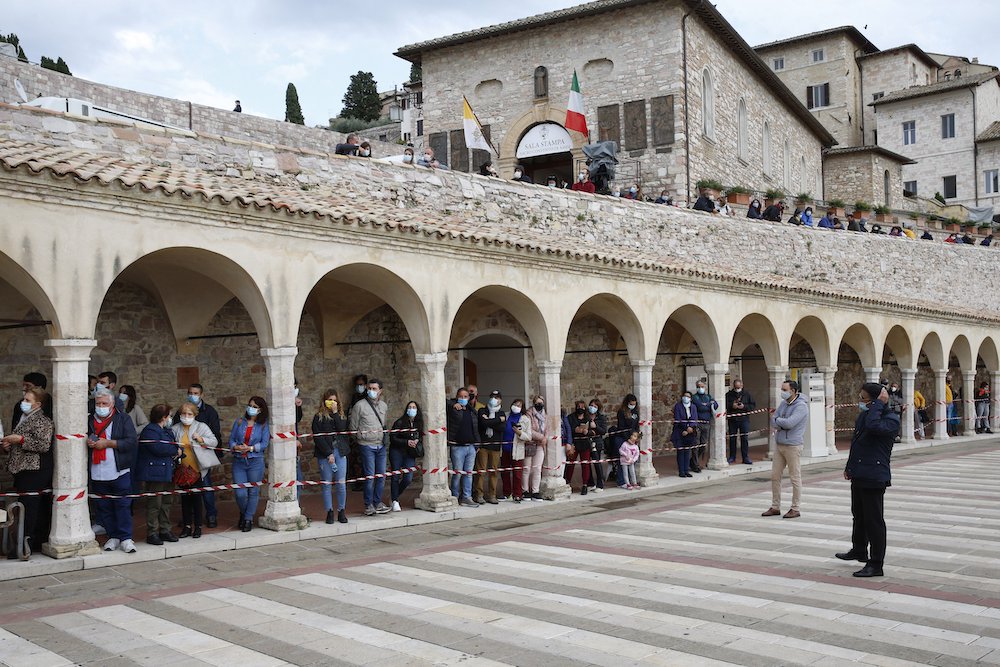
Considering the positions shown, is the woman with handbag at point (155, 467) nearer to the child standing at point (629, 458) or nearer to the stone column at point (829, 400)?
the child standing at point (629, 458)

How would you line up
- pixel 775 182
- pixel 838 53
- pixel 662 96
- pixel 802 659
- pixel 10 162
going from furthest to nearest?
pixel 838 53 → pixel 775 182 → pixel 662 96 → pixel 10 162 → pixel 802 659

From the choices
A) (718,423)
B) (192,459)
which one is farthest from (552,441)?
(192,459)

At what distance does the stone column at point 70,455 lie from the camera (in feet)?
30.0

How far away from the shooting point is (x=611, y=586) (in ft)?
26.7

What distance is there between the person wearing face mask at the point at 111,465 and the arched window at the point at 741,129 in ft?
83.1

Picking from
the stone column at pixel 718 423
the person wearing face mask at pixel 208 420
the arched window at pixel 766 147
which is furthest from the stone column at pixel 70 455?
the arched window at pixel 766 147

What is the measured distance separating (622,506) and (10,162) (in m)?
9.04

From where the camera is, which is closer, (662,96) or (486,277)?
(486,277)

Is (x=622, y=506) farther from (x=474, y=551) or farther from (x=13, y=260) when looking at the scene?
(x=13, y=260)

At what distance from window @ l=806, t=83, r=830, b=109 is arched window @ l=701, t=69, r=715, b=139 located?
88.6 ft

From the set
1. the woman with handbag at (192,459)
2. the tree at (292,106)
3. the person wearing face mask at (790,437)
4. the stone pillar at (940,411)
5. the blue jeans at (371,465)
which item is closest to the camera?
the woman with handbag at (192,459)

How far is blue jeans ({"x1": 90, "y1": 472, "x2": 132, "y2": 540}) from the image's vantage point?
9586 millimetres

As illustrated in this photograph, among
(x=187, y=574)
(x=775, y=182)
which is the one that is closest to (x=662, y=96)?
(x=775, y=182)

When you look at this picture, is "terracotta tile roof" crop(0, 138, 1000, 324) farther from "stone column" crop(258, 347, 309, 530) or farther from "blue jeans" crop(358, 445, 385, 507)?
"blue jeans" crop(358, 445, 385, 507)
